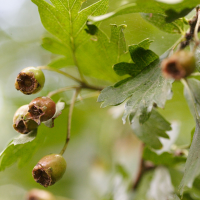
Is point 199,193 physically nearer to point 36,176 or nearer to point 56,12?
point 36,176

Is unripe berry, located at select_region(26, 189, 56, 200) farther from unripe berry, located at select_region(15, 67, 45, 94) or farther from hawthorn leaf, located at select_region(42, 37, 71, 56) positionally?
hawthorn leaf, located at select_region(42, 37, 71, 56)

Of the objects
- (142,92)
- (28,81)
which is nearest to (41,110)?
(28,81)

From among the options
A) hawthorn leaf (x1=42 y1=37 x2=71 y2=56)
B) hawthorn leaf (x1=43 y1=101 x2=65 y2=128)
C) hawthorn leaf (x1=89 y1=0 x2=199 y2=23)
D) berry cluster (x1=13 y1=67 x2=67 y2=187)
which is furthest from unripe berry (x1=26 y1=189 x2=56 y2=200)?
hawthorn leaf (x1=89 y1=0 x2=199 y2=23)

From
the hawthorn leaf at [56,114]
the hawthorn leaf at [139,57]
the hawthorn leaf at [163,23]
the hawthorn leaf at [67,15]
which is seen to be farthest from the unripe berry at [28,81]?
the hawthorn leaf at [163,23]

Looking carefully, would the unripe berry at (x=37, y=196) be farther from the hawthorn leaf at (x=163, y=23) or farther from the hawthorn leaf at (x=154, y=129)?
the hawthorn leaf at (x=163, y=23)

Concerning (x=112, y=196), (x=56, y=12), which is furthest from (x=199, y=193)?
(x=56, y=12)

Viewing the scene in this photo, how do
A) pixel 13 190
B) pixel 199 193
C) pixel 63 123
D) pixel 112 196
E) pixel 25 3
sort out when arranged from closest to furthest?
pixel 199 193
pixel 112 196
pixel 63 123
pixel 13 190
pixel 25 3
